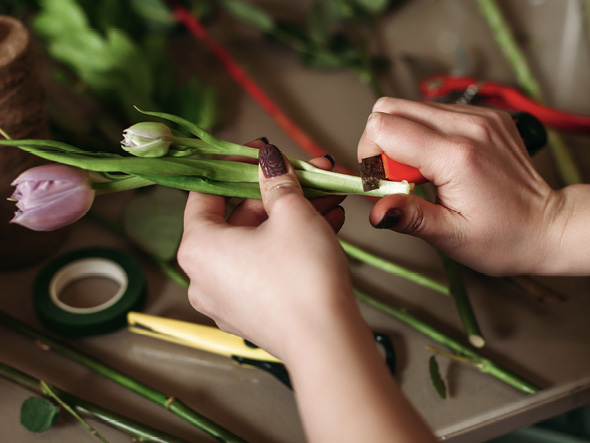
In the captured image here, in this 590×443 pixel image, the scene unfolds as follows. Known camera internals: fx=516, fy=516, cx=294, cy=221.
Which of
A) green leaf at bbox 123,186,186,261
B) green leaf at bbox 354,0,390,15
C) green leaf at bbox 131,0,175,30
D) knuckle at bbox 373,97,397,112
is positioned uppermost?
green leaf at bbox 354,0,390,15

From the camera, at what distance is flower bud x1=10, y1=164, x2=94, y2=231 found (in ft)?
1.38

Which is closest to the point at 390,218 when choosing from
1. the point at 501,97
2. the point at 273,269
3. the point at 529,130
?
the point at 273,269

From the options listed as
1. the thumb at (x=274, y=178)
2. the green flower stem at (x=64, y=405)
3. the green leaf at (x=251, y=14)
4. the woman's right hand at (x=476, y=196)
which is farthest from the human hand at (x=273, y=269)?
the green leaf at (x=251, y=14)

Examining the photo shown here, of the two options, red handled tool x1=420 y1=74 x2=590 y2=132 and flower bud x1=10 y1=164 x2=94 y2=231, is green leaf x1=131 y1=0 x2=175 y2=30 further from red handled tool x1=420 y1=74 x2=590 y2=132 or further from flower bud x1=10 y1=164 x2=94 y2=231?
flower bud x1=10 y1=164 x2=94 y2=231

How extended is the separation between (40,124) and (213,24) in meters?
0.60

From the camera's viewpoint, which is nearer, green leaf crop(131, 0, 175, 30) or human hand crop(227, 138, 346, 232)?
human hand crop(227, 138, 346, 232)

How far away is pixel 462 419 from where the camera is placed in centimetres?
56

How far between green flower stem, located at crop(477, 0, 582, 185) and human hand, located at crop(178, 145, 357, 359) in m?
0.55

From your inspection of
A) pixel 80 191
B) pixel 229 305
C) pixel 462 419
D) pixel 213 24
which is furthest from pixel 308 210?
pixel 213 24

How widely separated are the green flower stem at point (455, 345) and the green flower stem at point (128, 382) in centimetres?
23

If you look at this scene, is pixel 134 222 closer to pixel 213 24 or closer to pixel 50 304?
pixel 50 304

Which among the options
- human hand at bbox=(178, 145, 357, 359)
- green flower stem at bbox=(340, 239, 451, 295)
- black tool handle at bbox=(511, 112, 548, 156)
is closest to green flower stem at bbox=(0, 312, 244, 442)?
human hand at bbox=(178, 145, 357, 359)

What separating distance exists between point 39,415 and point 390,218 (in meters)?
0.42

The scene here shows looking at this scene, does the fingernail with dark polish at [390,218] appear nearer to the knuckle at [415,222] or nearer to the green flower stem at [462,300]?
the knuckle at [415,222]
